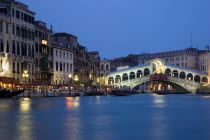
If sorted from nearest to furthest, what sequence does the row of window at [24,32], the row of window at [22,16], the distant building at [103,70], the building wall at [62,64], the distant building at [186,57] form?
the row of window at [22,16]
the row of window at [24,32]
the building wall at [62,64]
the distant building at [103,70]
the distant building at [186,57]

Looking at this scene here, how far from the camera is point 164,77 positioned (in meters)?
72.4

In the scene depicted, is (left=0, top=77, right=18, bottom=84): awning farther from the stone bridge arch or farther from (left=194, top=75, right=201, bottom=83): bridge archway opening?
(left=194, top=75, right=201, bottom=83): bridge archway opening


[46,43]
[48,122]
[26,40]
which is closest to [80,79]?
[46,43]

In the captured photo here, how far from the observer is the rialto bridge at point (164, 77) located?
73.2 meters

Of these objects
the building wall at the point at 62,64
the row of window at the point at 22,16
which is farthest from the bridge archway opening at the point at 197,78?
the row of window at the point at 22,16

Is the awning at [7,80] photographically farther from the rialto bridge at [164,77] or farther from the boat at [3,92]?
the rialto bridge at [164,77]

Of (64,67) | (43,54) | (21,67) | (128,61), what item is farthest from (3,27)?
(128,61)

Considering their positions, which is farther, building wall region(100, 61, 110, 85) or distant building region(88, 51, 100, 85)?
building wall region(100, 61, 110, 85)

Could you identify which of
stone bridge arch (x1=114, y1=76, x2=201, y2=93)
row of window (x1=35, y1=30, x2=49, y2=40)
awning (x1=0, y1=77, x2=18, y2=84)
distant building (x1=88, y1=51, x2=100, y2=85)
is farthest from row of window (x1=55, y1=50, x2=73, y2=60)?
stone bridge arch (x1=114, y1=76, x2=201, y2=93)

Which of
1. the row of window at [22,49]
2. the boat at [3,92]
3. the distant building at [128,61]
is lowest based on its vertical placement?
the boat at [3,92]

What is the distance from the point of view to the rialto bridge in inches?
2884

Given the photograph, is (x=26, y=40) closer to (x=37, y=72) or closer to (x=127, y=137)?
(x=37, y=72)

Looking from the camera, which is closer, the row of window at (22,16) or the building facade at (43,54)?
the row of window at (22,16)

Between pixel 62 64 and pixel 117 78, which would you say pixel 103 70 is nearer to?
pixel 117 78
